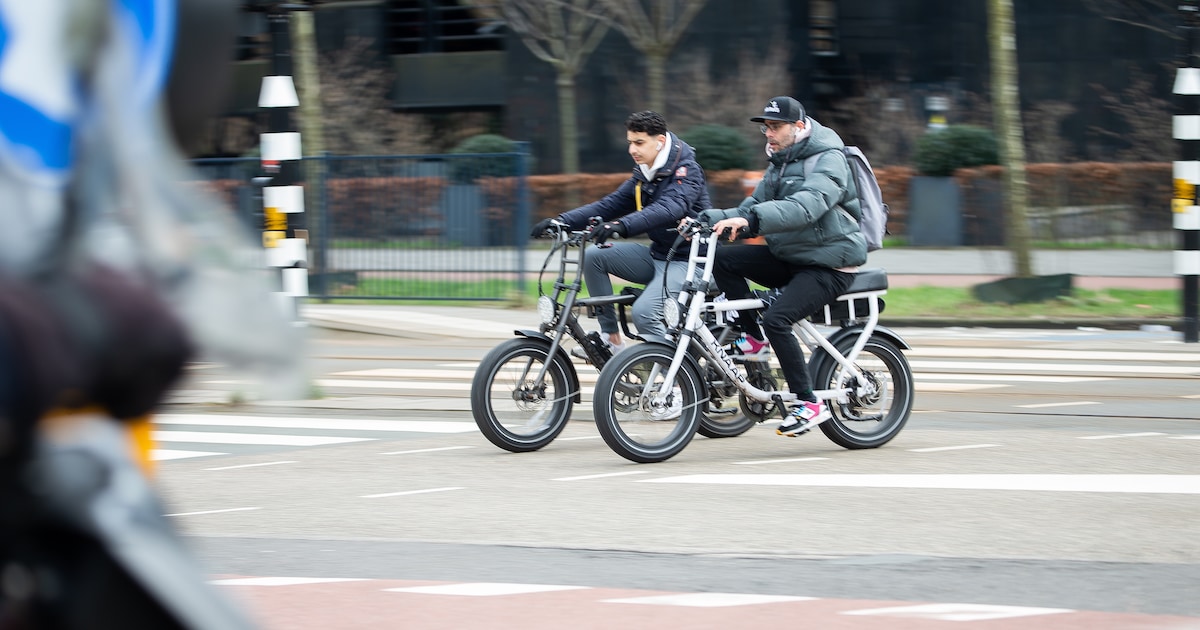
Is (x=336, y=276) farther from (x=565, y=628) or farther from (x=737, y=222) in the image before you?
(x=565, y=628)

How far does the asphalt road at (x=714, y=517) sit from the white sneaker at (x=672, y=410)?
24 centimetres

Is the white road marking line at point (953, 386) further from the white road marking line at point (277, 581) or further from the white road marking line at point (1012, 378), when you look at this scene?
the white road marking line at point (277, 581)

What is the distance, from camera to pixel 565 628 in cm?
419

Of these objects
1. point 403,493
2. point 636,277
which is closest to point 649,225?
point 636,277

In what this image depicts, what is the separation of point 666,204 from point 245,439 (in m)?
2.74

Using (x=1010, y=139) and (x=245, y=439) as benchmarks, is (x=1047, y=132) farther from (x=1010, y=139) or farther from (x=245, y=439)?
(x=245, y=439)

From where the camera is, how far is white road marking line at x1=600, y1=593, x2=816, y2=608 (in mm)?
4445

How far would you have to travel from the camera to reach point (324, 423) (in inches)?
360

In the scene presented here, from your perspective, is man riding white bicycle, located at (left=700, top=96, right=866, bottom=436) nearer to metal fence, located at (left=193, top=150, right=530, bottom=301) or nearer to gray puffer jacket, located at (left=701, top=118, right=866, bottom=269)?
gray puffer jacket, located at (left=701, top=118, right=866, bottom=269)

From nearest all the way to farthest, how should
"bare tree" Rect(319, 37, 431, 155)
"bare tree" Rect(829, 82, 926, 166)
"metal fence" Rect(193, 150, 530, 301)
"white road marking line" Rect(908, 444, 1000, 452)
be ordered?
1. "white road marking line" Rect(908, 444, 1000, 452)
2. "metal fence" Rect(193, 150, 530, 301)
3. "bare tree" Rect(829, 82, 926, 166)
4. "bare tree" Rect(319, 37, 431, 155)

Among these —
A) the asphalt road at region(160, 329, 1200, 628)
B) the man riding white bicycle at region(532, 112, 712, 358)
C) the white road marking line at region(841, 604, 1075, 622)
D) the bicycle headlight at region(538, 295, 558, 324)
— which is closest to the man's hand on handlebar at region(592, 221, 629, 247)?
the man riding white bicycle at region(532, 112, 712, 358)

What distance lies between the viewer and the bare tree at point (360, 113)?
3078 cm

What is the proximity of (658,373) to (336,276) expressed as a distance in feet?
34.6

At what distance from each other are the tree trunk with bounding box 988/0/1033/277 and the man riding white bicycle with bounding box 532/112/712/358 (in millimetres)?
9698
